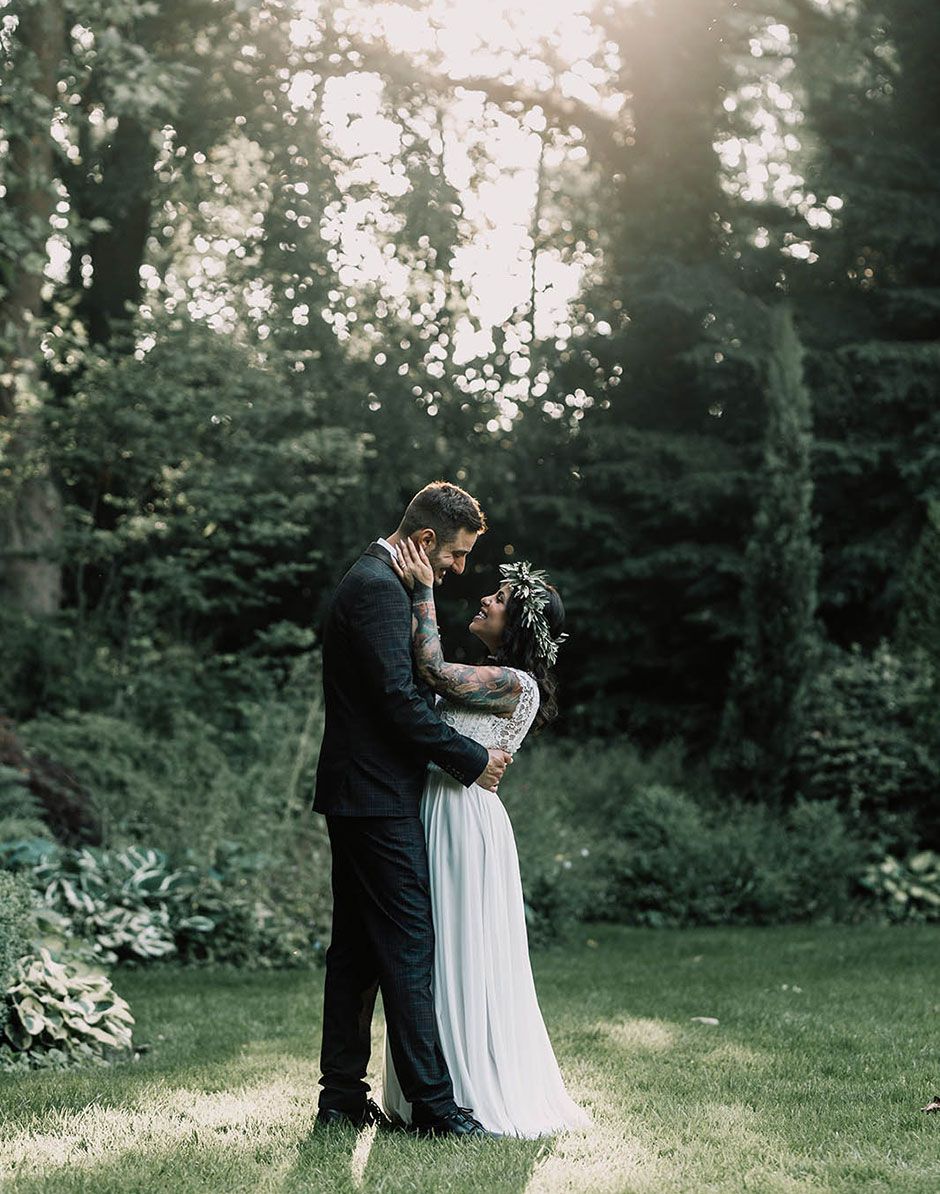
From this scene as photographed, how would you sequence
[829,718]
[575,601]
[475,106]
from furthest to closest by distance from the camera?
1. [475,106]
2. [575,601]
3. [829,718]

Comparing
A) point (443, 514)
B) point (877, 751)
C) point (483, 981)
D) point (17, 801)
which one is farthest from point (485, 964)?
point (877, 751)

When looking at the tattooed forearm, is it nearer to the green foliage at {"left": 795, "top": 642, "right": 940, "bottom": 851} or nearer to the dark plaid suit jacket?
the dark plaid suit jacket

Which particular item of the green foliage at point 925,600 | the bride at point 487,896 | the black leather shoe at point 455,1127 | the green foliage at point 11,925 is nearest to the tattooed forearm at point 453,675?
the bride at point 487,896

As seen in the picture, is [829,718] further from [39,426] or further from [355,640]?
[355,640]

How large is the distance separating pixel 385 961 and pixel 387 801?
50cm

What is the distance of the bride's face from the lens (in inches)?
185

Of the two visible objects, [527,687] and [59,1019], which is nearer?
[527,687]

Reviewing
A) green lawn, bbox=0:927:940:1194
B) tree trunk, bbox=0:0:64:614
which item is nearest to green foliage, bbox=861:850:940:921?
green lawn, bbox=0:927:940:1194

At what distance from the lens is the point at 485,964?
14.6ft

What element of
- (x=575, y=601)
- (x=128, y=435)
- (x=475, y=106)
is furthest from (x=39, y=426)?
(x=475, y=106)

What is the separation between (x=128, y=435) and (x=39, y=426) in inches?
31.8

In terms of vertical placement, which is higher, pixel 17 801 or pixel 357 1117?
pixel 17 801

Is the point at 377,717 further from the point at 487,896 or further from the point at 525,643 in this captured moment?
the point at 487,896

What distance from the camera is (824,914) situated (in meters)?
10.6
